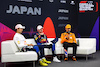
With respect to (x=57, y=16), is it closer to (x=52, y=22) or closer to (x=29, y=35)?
(x=52, y=22)

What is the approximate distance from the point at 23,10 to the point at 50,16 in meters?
1.27

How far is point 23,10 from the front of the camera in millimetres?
5660

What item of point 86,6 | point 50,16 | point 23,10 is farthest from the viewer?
point 86,6

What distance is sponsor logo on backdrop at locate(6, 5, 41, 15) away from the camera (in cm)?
539

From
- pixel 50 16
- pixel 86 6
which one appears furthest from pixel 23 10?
pixel 86 6

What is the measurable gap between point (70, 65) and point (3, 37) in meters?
2.49

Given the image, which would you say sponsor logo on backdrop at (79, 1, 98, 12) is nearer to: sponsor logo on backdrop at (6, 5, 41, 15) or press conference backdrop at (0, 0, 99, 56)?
press conference backdrop at (0, 0, 99, 56)

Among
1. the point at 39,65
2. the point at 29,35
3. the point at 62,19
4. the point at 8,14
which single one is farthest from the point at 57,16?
the point at 39,65

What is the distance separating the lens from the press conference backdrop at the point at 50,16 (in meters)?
5.35

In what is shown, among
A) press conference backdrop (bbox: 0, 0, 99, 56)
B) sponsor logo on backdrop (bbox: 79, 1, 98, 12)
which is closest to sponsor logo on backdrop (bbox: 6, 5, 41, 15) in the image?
press conference backdrop (bbox: 0, 0, 99, 56)

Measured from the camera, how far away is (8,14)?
5352 millimetres

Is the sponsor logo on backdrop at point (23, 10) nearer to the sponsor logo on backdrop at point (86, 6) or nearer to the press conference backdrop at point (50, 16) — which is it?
the press conference backdrop at point (50, 16)

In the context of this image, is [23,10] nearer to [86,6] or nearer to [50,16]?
[50,16]

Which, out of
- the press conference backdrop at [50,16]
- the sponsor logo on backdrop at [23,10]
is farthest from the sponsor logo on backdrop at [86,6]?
the sponsor logo on backdrop at [23,10]
